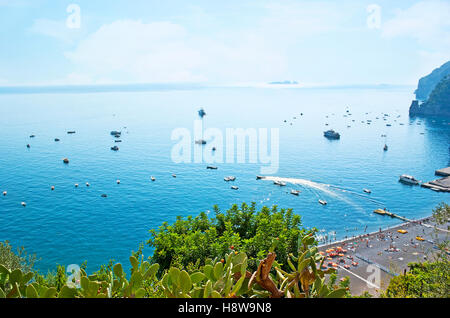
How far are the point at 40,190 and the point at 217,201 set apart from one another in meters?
31.1

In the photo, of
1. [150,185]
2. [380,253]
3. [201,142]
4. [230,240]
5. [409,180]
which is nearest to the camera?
[230,240]

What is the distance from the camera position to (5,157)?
75.6m

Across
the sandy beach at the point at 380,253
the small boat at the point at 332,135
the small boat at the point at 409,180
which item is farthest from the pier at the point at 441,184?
the small boat at the point at 332,135

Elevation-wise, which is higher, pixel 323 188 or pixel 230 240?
pixel 230 240

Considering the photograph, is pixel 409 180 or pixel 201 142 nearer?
pixel 409 180

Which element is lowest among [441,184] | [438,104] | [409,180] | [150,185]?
[441,184]

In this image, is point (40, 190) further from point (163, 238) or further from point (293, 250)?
point (293, 250)

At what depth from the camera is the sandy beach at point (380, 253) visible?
108 ft

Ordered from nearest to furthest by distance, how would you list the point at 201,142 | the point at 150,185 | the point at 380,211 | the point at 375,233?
1. the point at 375,233
2. the point at 380,211
3. the point at 150,185
4. the point at 201,142

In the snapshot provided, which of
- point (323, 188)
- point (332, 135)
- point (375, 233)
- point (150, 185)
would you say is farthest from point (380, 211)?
point (332, 135)

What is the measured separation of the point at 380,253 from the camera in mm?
39250

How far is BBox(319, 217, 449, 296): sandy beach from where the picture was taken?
32.8 metres

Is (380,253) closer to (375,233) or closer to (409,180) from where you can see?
(375,233)

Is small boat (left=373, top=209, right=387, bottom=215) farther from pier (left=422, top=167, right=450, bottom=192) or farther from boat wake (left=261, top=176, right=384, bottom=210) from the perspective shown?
pier (left=422, top=167, right=450, bottom=192)
